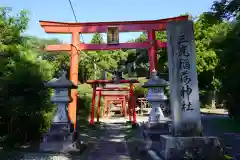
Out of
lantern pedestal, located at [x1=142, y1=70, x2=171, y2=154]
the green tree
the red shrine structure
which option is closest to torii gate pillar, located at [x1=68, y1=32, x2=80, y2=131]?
the red shrine structure

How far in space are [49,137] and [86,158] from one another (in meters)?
1.52

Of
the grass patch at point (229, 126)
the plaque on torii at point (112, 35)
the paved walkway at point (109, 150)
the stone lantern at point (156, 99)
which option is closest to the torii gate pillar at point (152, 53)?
the plaque on torii at point (112, 35)

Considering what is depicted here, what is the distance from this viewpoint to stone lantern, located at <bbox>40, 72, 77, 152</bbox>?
291 inches

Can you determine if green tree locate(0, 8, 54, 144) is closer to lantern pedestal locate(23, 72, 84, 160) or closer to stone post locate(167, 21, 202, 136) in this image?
lantern pedestal locate(23, 72, 84, 160)

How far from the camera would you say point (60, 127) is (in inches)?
304

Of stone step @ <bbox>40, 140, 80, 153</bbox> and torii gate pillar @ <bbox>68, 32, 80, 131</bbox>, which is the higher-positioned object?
torii gate pillar @ <bbox>68, 32, 80, 131</bbox>

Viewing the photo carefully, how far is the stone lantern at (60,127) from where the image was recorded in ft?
24.3

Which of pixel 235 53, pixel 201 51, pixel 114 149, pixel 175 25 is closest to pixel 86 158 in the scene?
pixel 114 149

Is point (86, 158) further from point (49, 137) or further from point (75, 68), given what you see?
point (75, 68)

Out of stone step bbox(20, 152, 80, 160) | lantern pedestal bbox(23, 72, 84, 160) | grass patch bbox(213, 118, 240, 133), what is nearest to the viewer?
stone step bbox(20, 152, 80, 160)

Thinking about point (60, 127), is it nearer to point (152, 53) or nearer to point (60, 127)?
point (60, 127)

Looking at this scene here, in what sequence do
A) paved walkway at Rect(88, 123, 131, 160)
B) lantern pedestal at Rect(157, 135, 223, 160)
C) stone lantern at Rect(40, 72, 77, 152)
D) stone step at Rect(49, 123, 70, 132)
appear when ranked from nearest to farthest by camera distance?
lantern pedestal at Rect(157, 135, 223, 160)
paved walkway at Rect(88, 123, 131, 160)
stone lantern at Rect(40, 72, 77, 152)
stone step at Rect(49, 123, 70, 132)

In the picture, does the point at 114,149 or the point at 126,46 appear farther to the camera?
the point at 126,46

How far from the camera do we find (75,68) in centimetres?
1057
